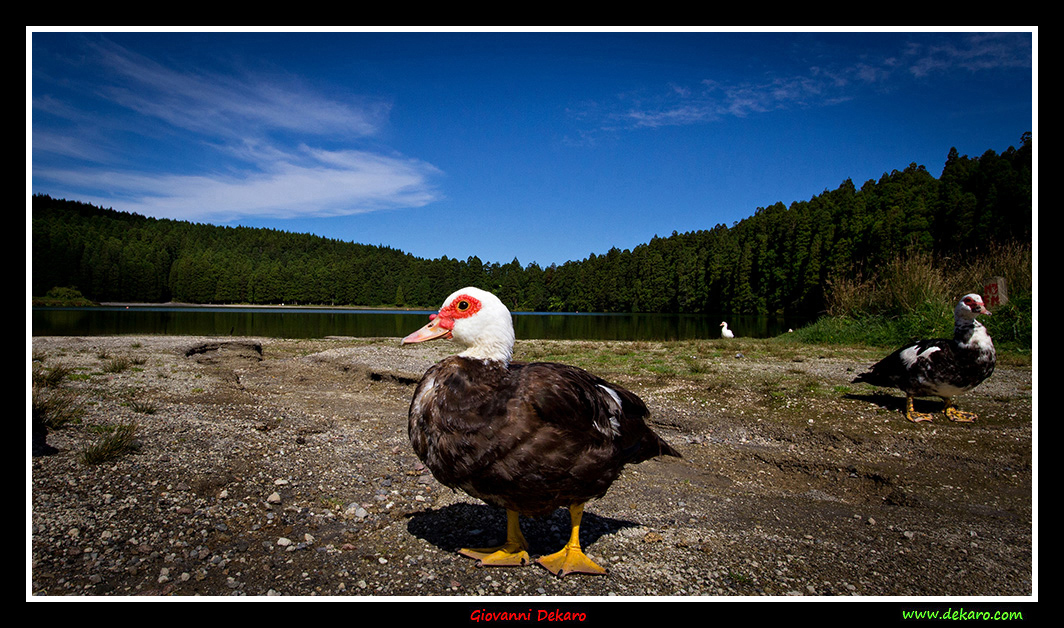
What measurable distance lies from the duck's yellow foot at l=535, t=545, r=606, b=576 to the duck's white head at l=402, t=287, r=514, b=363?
1661mm

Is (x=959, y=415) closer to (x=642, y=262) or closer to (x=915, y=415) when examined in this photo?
(x=915, y=415)

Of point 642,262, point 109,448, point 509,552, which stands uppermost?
point 642,262

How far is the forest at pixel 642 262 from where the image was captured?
54.0 metres

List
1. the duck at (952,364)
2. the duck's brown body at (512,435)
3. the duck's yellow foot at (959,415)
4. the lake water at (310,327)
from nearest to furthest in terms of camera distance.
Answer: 1. the duck's brown body at (512,435)
2. the duck at (952,364)
3. the duck's yellow foot at (959,415)
4. the lake water at (310,327)

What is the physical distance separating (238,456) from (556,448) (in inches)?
186

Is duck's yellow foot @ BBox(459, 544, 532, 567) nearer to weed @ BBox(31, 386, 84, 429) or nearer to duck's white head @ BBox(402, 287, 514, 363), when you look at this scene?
duck's white head @ BBox(402, 287, 514, 363)

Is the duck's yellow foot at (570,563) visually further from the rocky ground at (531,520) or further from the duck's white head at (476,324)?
the duck's white head at (476,324)

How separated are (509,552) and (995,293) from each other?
857 inches

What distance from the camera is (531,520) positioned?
193 inches

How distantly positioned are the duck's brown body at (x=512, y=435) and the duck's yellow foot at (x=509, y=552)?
468 mm

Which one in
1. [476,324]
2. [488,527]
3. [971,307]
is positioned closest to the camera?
[476,324]

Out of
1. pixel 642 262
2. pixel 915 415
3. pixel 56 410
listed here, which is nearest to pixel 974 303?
pixel 915 415

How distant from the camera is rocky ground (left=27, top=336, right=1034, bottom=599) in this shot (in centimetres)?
369


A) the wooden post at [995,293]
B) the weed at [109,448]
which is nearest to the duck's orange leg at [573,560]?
the weed at [109,448]
